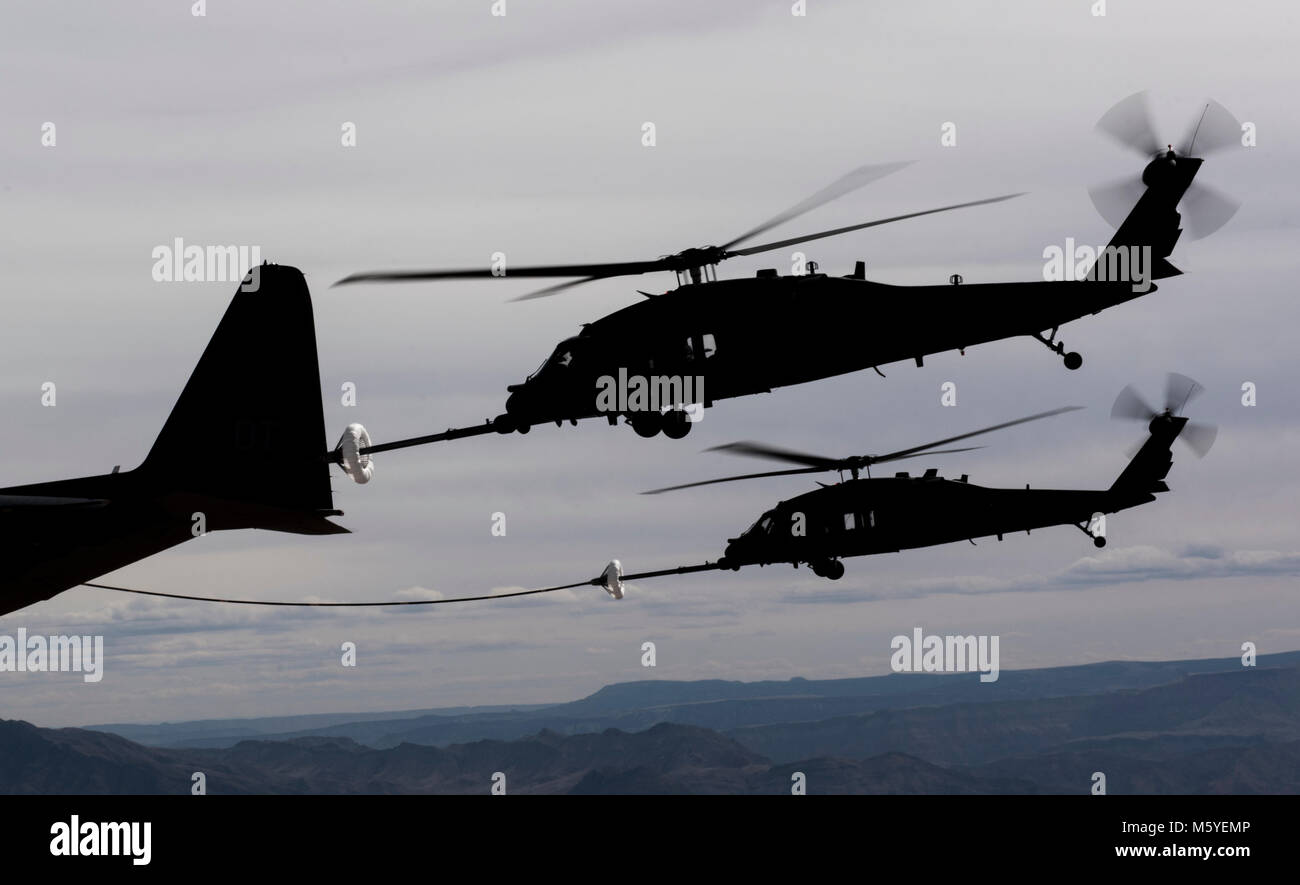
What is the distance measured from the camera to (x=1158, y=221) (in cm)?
4484

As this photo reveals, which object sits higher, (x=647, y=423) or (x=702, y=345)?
(x=702, y=345)

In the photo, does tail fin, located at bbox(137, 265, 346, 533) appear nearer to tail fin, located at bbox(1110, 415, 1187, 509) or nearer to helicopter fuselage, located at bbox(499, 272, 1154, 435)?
helicopter fuselage, located at bbox(499, 272, 1154, 435)

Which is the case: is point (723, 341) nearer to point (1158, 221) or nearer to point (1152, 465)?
point (1158, 221)

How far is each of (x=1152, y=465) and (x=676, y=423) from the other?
35.4 m

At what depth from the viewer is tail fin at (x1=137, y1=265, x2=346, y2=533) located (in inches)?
1132

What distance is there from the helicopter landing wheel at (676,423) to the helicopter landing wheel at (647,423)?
204 mm

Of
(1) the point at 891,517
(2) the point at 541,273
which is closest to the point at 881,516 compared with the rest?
(1) the point at 891,517

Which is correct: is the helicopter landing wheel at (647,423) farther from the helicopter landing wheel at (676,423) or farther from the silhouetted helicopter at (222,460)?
the silhouetted helicopter at (222,460)

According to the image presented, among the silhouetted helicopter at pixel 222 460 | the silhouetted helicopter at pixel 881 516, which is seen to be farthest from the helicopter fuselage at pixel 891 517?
the silhouetted helicopter at pixel 222 460

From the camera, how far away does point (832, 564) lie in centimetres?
5369

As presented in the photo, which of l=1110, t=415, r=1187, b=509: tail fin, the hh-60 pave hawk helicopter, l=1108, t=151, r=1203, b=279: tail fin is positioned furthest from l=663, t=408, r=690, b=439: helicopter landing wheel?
l=1110, t=415, r=1187, b=509: tail fin

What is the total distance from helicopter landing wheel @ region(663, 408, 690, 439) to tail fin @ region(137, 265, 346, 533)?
10500 millimetres

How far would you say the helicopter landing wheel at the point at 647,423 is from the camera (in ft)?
119
